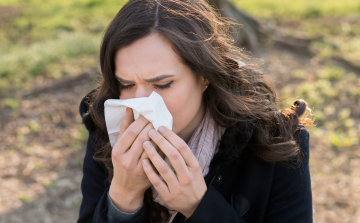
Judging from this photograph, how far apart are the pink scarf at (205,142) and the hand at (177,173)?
23 centimetres

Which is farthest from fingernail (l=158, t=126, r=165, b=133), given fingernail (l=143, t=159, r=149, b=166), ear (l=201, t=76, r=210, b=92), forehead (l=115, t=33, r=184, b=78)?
ear (l=201, t=76, r=210, b=92)

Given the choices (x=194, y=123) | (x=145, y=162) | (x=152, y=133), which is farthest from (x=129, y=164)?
(x=194, y=123)

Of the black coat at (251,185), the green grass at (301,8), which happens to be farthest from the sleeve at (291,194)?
the green grass at (301,8)

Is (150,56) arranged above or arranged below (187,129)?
above

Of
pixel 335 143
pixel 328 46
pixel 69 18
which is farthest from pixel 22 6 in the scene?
pixel 335 143

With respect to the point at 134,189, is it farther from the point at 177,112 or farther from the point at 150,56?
the point at 150,56

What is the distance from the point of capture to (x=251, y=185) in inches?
77.7

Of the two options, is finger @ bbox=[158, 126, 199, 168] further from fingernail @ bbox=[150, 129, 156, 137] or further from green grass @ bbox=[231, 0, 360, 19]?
green grass @ bbox=[231, 0, 360, 19]

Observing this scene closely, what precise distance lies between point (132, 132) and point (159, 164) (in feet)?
0.69

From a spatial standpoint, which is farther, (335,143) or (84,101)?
(335,143)

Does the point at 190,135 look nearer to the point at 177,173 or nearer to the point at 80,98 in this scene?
the point at 177,173

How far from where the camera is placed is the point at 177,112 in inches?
72.0

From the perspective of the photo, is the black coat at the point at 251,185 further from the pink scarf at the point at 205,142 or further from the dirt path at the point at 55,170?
the dirt path at the point at 55,170

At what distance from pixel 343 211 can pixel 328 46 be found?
17.4 ft
